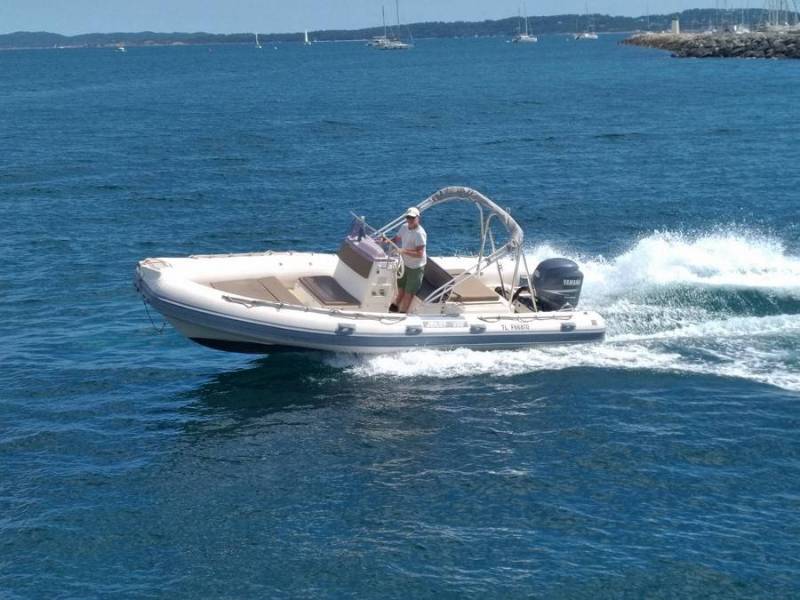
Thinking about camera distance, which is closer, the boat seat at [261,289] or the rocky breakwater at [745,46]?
the boat seat at [261,289]

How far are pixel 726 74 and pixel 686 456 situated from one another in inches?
3461

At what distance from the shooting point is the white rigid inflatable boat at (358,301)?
20.0 metres

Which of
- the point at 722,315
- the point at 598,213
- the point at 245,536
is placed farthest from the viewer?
the point at 598,213

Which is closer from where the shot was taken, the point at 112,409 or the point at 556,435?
the point at 556,435

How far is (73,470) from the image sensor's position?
56.6ft

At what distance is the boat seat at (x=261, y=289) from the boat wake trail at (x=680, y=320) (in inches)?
62.5

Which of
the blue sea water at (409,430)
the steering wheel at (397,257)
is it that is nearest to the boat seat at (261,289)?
the blue sea water at (409,430)

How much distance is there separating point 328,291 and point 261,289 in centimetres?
130

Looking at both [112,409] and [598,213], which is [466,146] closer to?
[598,213]

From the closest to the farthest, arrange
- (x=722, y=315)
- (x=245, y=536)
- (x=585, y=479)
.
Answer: (x=245, y=536), (x=585, y=479), (x=722, y=315)

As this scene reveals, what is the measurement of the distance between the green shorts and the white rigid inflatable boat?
22 centimetres

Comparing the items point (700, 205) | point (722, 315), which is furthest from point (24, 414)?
point (700, 205)

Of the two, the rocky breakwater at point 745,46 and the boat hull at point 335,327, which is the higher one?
the boat hull at point 335,327

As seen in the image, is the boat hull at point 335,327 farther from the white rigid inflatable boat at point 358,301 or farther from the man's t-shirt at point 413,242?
the man's t-shirt at point 413,242
